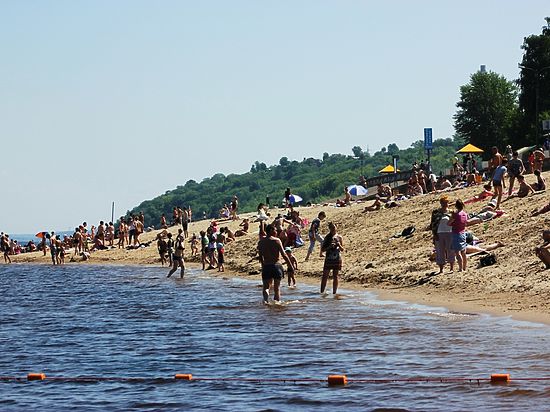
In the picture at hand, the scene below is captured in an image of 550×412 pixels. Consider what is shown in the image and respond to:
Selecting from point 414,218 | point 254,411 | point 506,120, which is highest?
point 506,120

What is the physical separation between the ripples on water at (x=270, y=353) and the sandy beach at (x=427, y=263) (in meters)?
1.00

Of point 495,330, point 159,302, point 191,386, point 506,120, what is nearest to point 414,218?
point 159,302

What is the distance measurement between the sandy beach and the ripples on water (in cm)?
100

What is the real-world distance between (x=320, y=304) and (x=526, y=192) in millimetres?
9926

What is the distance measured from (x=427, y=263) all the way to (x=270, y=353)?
405 inches

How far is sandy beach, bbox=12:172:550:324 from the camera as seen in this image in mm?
19703

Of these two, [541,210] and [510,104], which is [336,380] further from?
[510,104]

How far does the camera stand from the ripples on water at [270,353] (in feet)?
39.7

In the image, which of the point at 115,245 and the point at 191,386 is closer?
the point at 191,386

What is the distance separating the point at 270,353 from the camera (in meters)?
15.7

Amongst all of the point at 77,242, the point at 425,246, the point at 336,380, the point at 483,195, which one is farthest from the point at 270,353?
the point at 77,242

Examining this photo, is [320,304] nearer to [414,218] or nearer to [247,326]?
[247,326]

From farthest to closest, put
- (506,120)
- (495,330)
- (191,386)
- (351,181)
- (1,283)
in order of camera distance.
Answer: (351,181) → (506,120) → (1,283) → (495,330) → (191,386)

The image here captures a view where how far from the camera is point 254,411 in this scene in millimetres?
11594
